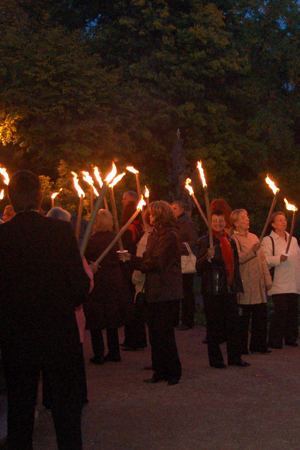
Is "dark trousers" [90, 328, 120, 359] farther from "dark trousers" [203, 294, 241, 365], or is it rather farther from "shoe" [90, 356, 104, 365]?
"dark trousers" [203, 294, 241, 365]

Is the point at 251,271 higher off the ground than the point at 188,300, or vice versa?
the point at 251,271

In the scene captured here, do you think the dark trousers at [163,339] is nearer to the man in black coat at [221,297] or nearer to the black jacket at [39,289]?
the man in black coat at [221,297]

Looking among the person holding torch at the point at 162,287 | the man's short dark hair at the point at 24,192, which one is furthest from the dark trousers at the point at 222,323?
the man's short dark hair at the point at 24,192

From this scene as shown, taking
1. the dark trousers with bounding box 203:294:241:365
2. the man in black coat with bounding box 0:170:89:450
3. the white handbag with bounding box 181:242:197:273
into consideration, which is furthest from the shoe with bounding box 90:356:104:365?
the man in black coat with bounding box 0:170:89:450

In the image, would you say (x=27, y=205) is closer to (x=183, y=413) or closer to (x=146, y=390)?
(x=183, y=413)

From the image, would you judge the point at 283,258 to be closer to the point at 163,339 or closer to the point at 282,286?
the point at 282,286

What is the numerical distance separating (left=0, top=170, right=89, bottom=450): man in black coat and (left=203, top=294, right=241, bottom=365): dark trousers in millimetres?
3842

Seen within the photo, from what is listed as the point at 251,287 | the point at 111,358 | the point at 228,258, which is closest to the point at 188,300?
the point at 251,287

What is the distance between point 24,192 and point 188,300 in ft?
22.0

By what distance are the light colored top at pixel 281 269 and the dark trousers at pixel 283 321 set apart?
11 centimetres

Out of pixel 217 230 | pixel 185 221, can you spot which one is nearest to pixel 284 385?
pixel 217 230

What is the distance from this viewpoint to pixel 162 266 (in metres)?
6.71

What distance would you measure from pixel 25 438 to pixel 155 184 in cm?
2618

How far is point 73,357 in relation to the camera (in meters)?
3.80
